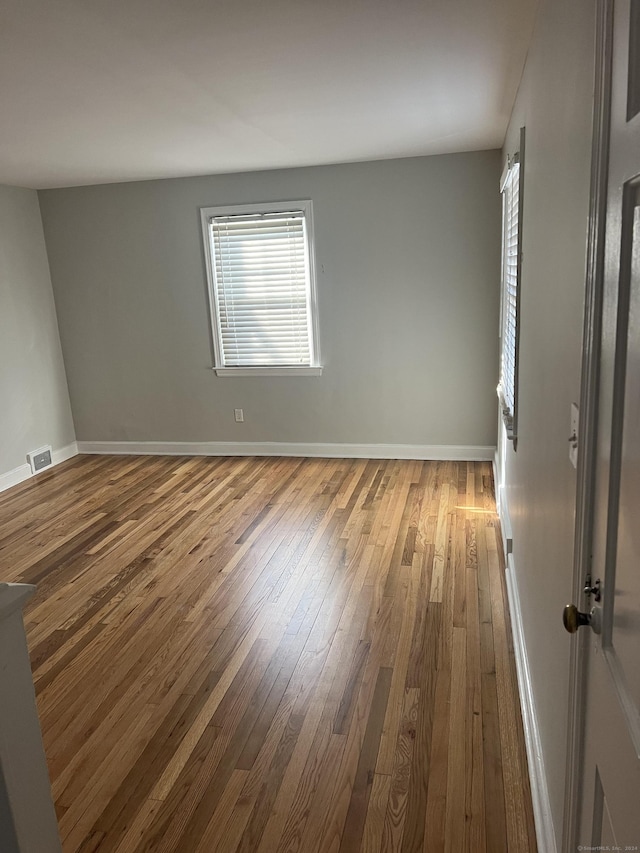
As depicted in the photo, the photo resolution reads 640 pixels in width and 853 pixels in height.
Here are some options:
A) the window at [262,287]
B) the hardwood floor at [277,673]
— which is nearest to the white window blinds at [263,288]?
the window at [262,287]

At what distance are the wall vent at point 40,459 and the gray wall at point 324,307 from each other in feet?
1.56

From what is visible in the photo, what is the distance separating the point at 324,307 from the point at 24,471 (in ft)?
9.48

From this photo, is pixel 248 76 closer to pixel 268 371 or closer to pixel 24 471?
pixel 268 371

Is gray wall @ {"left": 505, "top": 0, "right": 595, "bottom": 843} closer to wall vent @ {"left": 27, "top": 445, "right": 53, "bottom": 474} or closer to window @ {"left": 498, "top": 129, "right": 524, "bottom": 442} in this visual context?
window @ {"left": 498, "top": 129, "right": 524, "bottom": 442}

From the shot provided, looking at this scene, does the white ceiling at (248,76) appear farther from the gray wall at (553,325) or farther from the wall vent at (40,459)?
the wall vent at (40,459)

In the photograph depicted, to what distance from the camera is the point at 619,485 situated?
0.90 m

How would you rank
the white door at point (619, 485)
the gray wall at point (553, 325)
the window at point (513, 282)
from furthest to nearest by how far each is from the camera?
1. the window at point (513, 282)
2. the gray wall at point (553, 325)
3. the white door at point (619, 485)

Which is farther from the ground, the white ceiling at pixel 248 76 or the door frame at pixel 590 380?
the white ceiling at pixel 248 76

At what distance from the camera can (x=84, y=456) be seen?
5871 millimetres

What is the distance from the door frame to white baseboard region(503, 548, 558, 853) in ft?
1.27

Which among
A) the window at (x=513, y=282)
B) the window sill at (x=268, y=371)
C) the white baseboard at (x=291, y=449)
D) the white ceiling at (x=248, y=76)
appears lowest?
the white baseboard at (x=291, y=449)

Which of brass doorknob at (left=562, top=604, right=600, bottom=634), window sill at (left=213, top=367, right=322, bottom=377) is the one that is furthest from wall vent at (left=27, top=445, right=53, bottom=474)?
brass doorknob at (left=562, top=604, right=600, bottom=634)

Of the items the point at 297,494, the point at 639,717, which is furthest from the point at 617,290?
the point at 297,494

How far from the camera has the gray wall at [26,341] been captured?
504cm
